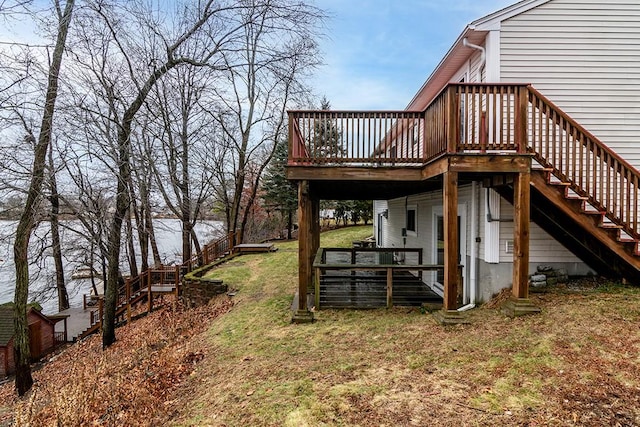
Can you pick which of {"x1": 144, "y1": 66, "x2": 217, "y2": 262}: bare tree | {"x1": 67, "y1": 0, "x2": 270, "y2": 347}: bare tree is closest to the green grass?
{"x1": 67, "y1": 0, "x2": 270, "y2": 347}: bare tree

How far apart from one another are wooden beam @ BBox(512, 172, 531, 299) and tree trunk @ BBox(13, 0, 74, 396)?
32.4ft

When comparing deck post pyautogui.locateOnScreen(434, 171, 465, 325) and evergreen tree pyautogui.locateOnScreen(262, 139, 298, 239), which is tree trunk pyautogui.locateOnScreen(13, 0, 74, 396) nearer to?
deck post pyautogui.locateOnScreen(434, 171, 465, 325)

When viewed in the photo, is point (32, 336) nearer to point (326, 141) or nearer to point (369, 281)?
point (369, 281)

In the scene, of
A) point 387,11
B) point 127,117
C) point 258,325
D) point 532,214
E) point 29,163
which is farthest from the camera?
point 387,11

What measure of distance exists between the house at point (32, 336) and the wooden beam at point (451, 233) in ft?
58.8

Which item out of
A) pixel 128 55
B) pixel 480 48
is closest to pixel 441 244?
pixel 480 48

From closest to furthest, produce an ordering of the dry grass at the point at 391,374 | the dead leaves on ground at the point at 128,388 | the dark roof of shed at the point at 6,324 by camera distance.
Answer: the dry grass at the point at 391,374, the dead leaves on ground at the point at 128,388, the dark roof of shed at the point at 6,324

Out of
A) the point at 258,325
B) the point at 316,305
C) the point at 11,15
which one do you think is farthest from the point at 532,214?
the point at 11,15

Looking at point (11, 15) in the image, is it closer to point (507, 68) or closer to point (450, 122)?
point (450, 122)

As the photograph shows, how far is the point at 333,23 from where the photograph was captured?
11.2 meters

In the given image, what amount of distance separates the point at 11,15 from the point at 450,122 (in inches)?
278

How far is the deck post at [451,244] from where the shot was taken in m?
5.69

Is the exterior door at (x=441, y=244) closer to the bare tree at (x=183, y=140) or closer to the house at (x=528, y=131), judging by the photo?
the house at (x=528, y=131)

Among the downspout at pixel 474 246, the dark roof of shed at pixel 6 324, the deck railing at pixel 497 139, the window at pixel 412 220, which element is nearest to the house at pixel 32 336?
the dark roof of shed at pixel 6 324
